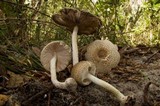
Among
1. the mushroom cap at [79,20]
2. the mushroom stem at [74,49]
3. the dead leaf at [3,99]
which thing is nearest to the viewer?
the dead leaf at [3,99]

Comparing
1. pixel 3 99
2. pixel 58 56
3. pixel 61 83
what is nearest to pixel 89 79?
pixel 61 83

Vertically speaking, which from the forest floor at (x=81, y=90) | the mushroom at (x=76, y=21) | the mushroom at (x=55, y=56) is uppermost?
the mushroom at (x=76, y=21)

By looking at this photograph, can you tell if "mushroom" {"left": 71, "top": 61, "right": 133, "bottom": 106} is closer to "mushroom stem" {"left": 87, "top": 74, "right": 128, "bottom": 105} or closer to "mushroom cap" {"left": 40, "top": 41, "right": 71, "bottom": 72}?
"mushroom stem" {"left": 87, "top": 74, "right": 128, "bottom": 105}

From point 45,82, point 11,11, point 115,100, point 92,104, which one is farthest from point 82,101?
point 11,11

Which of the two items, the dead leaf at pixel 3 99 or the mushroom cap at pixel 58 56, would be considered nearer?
the dead leaf at pixel 3 99

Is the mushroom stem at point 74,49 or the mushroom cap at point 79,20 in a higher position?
the mushroom cap at point 79,20

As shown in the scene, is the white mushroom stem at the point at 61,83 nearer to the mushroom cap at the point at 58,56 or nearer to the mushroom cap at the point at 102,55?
the mushroom cap at the point at 58,56

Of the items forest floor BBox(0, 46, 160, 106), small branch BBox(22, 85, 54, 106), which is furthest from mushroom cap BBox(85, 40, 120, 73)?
small branch BBox(22, 85, 54, 106)

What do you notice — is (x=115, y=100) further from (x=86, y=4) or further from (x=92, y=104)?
(x=86, y=4)

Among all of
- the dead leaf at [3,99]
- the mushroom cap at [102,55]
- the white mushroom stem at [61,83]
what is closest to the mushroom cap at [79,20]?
the mushroom cap at [102,55]
